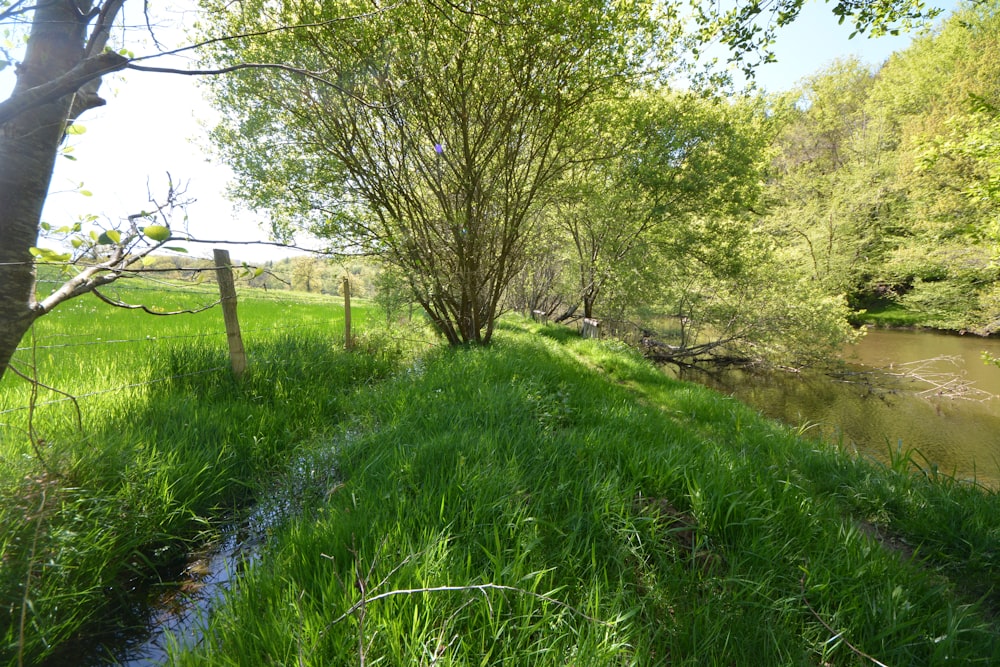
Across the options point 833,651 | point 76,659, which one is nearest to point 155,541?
point 76,659

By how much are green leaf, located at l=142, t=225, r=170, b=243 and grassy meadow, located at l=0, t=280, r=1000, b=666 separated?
120 cm

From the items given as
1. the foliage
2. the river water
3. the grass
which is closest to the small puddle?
the river water

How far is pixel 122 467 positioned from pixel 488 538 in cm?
259

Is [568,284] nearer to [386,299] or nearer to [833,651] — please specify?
[386,299]

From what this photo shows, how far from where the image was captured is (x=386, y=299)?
734 centimetres

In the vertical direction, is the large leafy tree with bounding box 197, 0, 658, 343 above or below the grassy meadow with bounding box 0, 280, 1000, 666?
above

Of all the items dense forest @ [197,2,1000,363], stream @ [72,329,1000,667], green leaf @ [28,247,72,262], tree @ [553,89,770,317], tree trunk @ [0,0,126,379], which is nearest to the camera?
green leaf @ [28,247,72,262]

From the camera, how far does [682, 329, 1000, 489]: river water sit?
22.2ft

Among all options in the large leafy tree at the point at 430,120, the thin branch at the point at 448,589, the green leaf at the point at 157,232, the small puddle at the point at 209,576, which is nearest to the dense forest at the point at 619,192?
the large leafy tree at the point at 430,120

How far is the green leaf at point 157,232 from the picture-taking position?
3.34 ft

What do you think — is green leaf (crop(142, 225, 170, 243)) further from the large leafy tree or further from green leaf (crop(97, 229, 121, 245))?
the large leafy tree

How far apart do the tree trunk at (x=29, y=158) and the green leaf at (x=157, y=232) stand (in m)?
0.48

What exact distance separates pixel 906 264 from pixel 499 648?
70.4ft

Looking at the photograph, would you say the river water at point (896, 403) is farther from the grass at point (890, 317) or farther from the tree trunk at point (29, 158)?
the tree trunk at point (29, 158)
